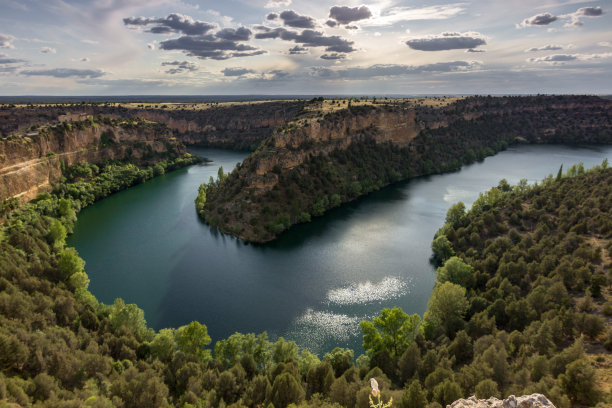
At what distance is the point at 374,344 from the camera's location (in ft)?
97.0

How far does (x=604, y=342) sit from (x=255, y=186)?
53.9 metres

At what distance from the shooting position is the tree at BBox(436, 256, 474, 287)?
1516 inches

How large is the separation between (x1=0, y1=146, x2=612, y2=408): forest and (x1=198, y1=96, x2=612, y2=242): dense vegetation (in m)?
28.1

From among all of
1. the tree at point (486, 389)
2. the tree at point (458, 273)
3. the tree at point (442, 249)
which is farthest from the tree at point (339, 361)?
the tree at point (442, 249)

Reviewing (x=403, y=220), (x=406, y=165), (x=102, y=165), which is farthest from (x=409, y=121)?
(x=102, y=165)

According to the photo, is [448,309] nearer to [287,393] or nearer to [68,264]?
[287,393]

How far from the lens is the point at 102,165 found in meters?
87.6

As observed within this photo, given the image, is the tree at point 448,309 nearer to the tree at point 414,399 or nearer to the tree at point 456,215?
the tree at point 414,399

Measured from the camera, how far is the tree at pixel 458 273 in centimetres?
3850

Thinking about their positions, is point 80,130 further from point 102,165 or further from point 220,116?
point 220,116

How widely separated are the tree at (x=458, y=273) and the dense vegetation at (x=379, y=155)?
95.8ft

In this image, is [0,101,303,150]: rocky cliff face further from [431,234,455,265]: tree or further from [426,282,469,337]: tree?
[426,282,469,337]: tree

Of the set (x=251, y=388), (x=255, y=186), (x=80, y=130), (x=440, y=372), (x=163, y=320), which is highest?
(x=80, y=130)

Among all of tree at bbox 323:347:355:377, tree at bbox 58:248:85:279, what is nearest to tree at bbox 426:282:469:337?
tree at bbox 323:347:355:377
